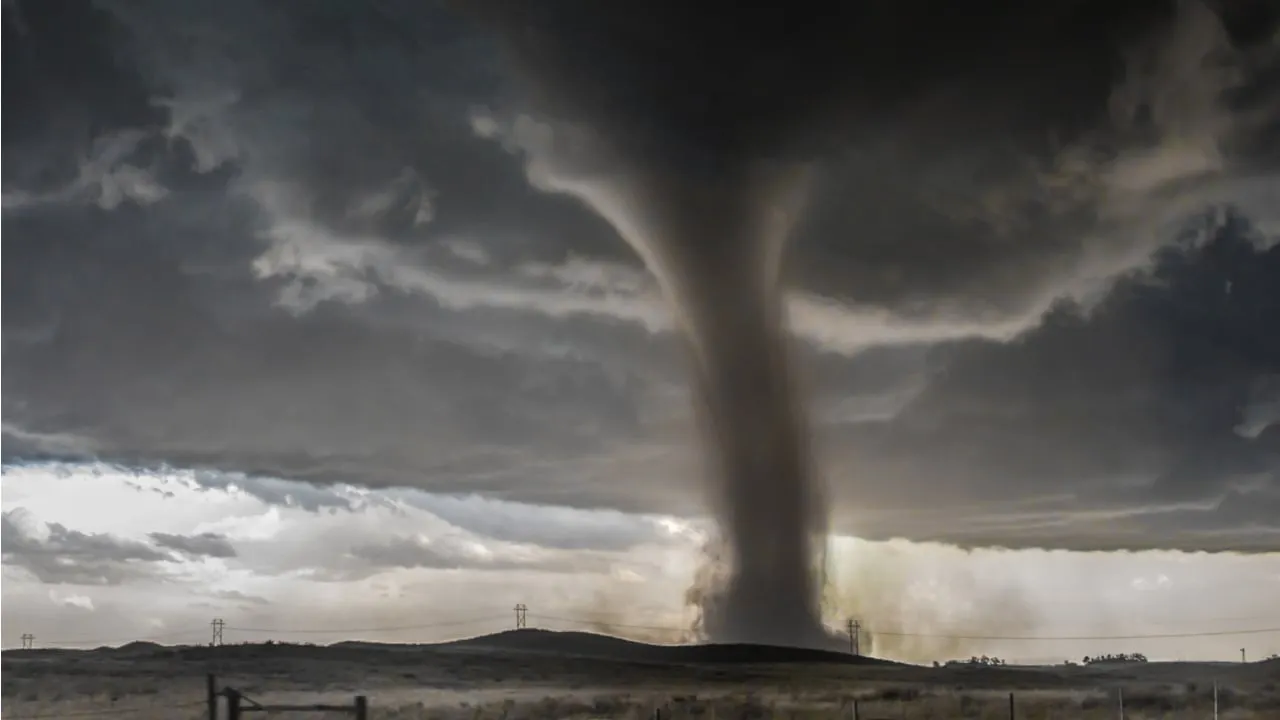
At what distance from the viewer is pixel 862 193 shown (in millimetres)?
→ 15242

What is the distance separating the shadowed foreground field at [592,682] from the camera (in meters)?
12.5

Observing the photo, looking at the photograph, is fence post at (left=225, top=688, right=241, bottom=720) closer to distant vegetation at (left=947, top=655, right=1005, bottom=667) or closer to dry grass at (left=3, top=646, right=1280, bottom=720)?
dry grass at (left=3, top=646, right=1280, bottom=720)

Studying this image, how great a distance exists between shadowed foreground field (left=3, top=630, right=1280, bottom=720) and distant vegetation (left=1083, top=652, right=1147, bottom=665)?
0.30 ft

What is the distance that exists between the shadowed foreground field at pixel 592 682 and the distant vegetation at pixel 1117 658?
92 mm

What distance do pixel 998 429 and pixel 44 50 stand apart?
10990mm

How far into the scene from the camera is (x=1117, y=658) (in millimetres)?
14445

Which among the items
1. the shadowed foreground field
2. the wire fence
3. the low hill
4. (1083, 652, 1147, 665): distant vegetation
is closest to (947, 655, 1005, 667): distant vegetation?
the shadowed foreground field

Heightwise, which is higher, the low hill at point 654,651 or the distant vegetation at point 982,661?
the low hill at point 654,651

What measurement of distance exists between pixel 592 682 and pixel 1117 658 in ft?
18.8

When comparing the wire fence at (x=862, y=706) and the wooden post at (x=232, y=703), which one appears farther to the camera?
the wire fence at (x=862, y=706)

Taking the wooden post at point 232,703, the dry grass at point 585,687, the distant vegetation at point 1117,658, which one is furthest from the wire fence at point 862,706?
the wooden post at point 232,703

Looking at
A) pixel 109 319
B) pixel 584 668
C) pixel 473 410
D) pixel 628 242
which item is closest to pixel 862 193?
pixel 628 242

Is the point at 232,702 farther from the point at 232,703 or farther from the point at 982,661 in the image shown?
the point at 982,661

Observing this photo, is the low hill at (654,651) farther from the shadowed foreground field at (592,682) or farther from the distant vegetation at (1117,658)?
the distant vegetation at (1117,658)
